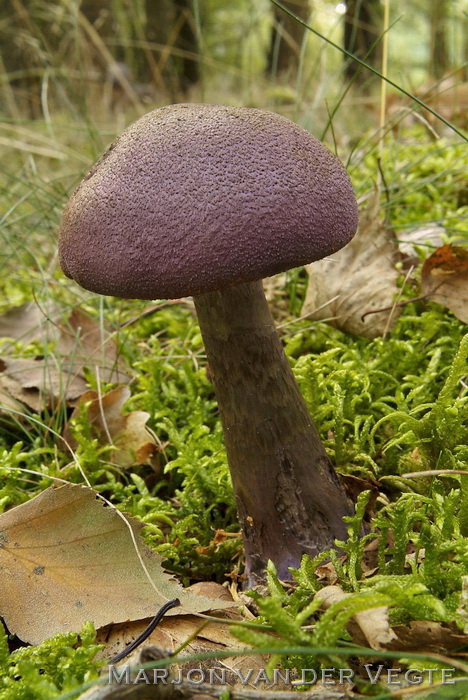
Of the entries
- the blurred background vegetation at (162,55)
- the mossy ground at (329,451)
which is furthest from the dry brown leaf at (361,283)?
the blurred background vegetation at (162,55)

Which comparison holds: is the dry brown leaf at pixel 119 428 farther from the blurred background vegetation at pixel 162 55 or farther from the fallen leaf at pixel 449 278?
the blurred background vegetation at pixel 162 55

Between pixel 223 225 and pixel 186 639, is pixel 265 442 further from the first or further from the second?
pixel 223 225

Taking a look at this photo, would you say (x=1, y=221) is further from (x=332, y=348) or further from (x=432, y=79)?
(x=432, y=79)

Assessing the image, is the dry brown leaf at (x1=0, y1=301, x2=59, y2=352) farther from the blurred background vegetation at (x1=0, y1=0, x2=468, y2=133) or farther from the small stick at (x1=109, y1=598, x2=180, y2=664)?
the blurred background vegetation at (x1=0, y1=0, x2=468, y2=133)

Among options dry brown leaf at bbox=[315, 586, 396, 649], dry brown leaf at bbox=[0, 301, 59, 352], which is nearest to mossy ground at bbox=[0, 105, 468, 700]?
dry brown leaf at bbox=[315, 586, 396, 649]

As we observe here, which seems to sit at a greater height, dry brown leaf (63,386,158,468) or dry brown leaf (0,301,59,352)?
dry brown leaf (0,301,59,352)

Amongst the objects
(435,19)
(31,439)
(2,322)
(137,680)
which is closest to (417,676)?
(137,680)

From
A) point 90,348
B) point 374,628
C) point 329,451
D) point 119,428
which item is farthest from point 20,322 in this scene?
point 374,628
